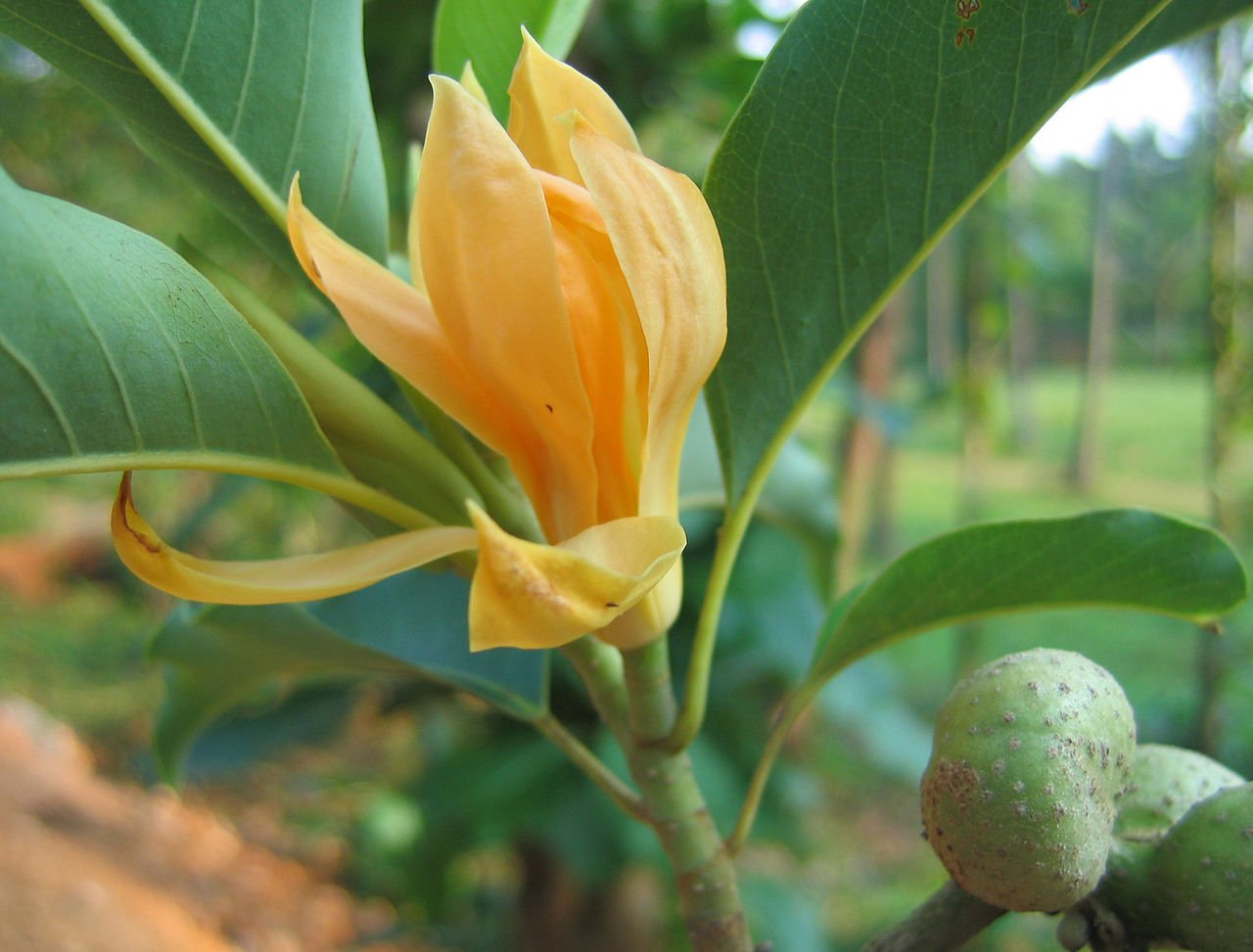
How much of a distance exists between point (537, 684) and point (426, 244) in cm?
31

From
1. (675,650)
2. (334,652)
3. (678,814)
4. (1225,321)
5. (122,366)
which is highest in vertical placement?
(1225,321)

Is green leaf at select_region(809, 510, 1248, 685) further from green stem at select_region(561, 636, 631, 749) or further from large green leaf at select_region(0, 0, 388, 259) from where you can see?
large green leaf at select_region(0, 0, 388, 259)

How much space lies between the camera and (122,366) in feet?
1.24

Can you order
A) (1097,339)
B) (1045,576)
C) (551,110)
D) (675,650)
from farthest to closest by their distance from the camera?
(1097,339) → (675,650) → (1045,576) → (551,110)

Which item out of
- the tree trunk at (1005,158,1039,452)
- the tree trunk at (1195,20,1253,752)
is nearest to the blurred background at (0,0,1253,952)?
the tree trunk at (1195,20,1253,752)

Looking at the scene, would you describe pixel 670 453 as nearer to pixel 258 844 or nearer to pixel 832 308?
pixel 832 308

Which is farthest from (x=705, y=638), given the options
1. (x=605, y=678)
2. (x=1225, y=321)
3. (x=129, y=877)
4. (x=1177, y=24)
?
(x=129, y=877)

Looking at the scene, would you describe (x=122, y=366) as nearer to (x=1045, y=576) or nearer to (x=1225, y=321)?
(x=1045, y=576)

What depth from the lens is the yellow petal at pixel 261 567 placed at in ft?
1.25

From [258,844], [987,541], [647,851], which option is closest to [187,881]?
[258,844]

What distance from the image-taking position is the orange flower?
34 centimetres

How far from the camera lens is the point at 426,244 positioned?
15.2 inches

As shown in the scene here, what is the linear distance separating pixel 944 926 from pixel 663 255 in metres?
0.29

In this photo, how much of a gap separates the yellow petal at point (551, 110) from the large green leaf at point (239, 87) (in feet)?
0.41
